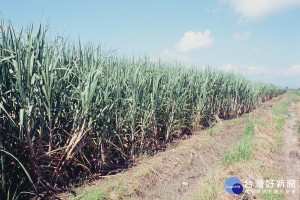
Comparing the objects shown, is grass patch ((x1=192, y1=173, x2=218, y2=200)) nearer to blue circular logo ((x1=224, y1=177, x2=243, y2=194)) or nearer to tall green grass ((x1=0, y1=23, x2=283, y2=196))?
blue circular logo ((x1=224, y1=177, x2=243, y2=194))

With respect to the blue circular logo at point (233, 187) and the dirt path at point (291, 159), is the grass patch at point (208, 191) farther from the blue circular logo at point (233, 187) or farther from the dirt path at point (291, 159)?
the dirt path at point (291, 159)

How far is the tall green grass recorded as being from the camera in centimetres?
233

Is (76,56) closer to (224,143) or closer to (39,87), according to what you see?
(39,87)

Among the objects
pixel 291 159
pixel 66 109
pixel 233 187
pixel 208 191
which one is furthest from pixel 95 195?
pixel 291 159

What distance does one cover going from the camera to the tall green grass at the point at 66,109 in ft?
7.65

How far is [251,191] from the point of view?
3.04m

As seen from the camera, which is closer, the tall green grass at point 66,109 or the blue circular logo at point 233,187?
the tall green grass at point 66,109

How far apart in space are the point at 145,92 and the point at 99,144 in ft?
4.96

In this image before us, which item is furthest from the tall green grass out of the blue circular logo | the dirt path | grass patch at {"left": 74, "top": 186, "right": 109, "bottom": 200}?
the dirt path

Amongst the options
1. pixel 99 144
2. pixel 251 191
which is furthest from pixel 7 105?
pixel 251 191

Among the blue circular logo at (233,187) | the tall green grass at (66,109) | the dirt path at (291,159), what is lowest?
the dirt path at (291,159)

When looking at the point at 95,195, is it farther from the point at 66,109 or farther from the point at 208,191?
the point at 208,191

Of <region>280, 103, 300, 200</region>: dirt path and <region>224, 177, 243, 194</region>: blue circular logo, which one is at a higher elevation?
<region>224, 177, 243, 194</region>: blue circular logo

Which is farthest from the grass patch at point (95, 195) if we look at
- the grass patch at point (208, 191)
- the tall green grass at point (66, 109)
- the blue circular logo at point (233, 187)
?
the blue circular logo at point (233, 187)
